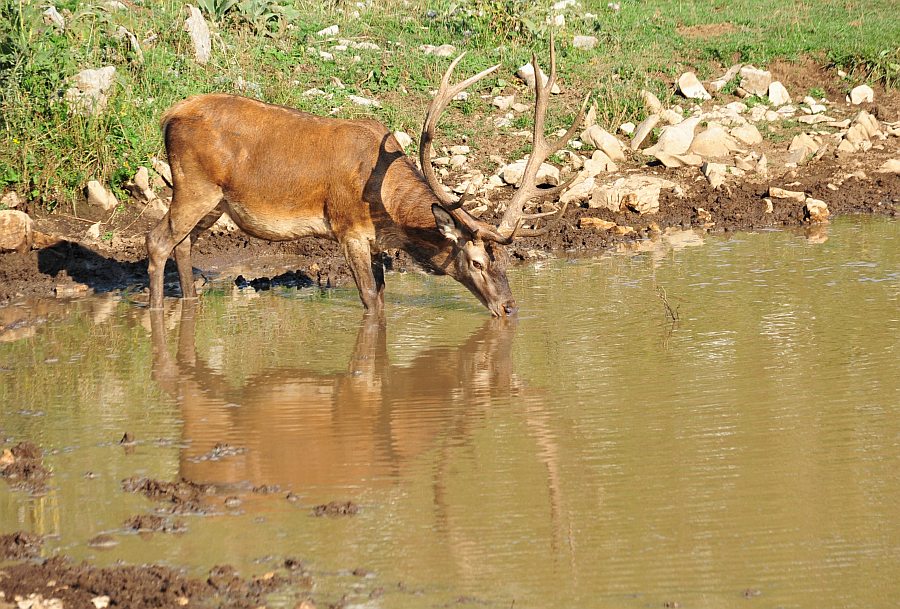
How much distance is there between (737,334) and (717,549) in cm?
Result: 376

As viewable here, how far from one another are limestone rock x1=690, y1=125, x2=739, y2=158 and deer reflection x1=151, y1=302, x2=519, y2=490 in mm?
6721

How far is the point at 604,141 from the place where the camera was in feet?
49.2

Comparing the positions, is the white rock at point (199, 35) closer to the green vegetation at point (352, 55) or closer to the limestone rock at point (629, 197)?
the green vegetation at point (352, 55)

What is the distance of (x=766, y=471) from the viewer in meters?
5.75

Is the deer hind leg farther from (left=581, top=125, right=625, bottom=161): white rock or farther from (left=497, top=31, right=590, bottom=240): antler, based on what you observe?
(left=581, top=125, right=625, bottom=161): white rock

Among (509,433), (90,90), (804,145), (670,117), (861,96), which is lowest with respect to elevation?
(509,433)

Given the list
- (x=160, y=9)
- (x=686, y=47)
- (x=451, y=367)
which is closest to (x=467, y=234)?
(x=451, y=367)

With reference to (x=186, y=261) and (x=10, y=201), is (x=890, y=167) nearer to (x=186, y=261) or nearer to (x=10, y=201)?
(x=186, y=261)

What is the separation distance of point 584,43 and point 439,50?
2.17 m

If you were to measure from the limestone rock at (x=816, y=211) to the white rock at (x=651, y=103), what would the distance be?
11.1ft

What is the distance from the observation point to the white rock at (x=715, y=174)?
14242 mm

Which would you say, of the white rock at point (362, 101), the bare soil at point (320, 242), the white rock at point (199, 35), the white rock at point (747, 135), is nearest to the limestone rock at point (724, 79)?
the bare soil at point (320, 242)

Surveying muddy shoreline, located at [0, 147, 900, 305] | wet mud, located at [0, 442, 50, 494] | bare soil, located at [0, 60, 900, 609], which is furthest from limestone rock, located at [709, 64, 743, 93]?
wet mud, located at [0, 442, 50, 494]

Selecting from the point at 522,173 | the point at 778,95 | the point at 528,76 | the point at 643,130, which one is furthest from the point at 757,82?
the point at 522,173
